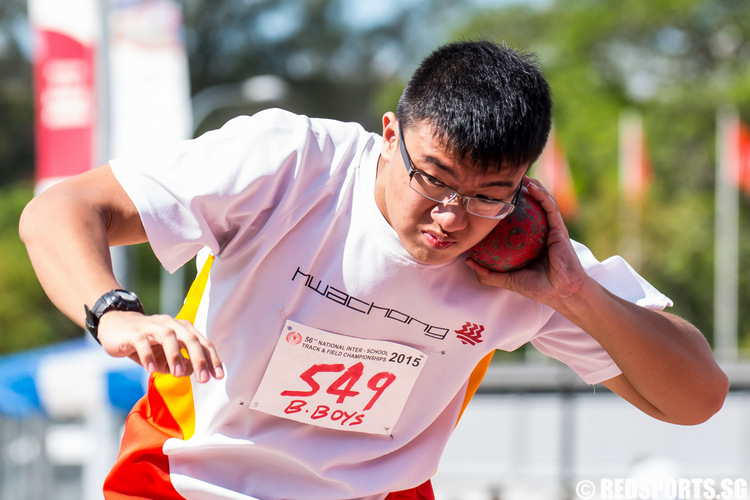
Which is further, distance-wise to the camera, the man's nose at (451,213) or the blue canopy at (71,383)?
the blue canopy at (71,383)

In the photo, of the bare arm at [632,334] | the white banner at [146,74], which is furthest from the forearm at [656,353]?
the white banner at [146,74]

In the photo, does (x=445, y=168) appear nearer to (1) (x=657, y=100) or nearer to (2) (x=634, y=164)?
(2) (x=634, y=164)

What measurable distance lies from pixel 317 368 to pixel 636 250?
28966 millimetres

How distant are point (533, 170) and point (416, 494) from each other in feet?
85.4

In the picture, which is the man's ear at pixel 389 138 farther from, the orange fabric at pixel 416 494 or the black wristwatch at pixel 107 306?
the orange fabric at pixel 416 494

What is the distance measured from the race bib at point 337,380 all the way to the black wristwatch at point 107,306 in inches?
24.5

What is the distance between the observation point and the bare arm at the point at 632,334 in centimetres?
284

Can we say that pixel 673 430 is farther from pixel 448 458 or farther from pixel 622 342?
pixel 622 342

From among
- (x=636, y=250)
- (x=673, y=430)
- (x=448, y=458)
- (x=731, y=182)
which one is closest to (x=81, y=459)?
(x=448, y=458)

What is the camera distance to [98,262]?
7.27 ft

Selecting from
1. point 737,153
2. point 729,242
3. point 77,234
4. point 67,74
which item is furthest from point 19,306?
point 77,234

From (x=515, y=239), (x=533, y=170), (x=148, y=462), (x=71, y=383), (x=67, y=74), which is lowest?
(x=533, y=170)

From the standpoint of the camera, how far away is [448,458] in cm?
970

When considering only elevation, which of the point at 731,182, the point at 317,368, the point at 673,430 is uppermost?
the point at 317,368
